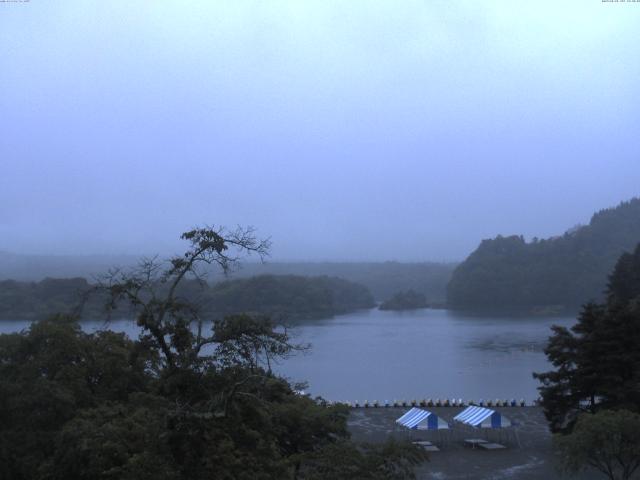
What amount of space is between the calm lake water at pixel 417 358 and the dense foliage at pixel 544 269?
10078mm

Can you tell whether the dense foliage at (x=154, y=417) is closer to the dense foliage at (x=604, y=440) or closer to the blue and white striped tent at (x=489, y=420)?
the dense foliage at (x=604, y=440)

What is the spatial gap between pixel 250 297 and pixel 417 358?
1155 cm

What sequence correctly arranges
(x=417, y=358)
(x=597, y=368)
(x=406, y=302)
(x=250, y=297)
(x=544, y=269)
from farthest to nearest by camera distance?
(x=406, y=302) → (x=544, y=269) → (x=250, y=297) → (x=417, y=358) → (x=597, y=368)

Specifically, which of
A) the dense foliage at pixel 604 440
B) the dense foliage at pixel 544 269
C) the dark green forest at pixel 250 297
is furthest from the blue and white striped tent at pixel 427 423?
the dense foliage at pixel 544 269

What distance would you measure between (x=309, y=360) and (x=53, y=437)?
74.6 ft

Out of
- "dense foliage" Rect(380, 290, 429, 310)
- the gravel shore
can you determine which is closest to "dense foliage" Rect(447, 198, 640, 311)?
"dense foliage" Rect(380, 290, 429, 310)

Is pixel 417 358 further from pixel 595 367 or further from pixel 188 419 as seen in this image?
pixel 188 419

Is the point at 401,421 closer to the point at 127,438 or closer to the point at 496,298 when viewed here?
the point at 127,438

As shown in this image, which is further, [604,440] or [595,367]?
[595,367]

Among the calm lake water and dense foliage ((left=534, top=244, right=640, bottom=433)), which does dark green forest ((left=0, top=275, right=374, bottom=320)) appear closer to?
the calm lake water

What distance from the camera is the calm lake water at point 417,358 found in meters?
23.0

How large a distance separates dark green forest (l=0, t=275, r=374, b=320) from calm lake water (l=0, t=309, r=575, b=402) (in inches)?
47.4

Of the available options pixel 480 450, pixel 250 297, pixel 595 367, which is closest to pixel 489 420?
pixel 480 450

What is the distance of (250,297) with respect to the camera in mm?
39531
